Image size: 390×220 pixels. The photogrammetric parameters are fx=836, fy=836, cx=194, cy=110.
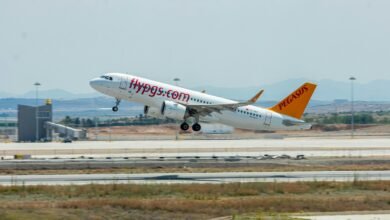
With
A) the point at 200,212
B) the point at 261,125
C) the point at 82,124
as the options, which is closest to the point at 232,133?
the point at 82,124

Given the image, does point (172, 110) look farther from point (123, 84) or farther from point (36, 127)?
point (36, 127)

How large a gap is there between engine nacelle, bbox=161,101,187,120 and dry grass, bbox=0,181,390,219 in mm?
26551

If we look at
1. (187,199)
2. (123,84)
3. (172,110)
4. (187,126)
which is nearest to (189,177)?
(187,199)

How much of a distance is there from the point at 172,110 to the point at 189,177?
19672 millimetres

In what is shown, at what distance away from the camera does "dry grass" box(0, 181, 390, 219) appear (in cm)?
3481

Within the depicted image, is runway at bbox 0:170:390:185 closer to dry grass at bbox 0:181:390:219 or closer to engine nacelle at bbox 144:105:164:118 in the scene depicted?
dry grass at bbox 0:181:390:219

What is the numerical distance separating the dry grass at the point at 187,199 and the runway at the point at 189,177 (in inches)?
161

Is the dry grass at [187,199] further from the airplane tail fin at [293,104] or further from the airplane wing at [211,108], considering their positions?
the airplane tail fin at [293,104]

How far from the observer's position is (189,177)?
52406 millimetres

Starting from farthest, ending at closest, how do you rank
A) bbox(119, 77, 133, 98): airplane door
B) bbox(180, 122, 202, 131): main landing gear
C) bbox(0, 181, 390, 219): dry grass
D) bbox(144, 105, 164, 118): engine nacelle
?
bbox(180, 122, 202, 131): main landing gear → bbox(144, 105, 164, 118): engine nacelle → bbox(119, 77, 133, 98): airplane door → bbox(0, 181, 390, 219): dry grass

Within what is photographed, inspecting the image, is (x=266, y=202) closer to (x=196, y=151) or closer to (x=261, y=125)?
(x=261, y=125)

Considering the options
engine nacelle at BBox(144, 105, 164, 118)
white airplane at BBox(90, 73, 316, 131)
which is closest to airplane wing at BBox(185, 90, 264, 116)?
white airplane at BBox(90, 73, 316, 131)

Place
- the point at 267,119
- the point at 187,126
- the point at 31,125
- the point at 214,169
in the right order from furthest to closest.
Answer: the point at 31,125
the point at 267,119
the point at 187,126
the point at 214,169

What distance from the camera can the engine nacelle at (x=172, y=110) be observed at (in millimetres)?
71312
